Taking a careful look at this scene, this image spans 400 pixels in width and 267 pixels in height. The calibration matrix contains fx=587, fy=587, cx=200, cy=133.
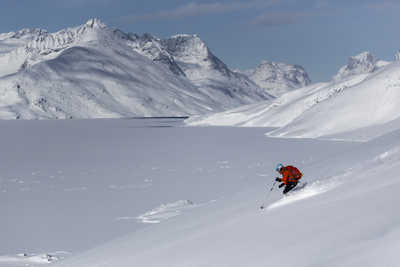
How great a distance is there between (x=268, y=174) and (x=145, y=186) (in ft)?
23.8

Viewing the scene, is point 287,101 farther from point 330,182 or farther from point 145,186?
point 330,182

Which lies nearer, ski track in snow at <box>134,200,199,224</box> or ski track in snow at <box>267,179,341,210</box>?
ski track in snow at <box>267,179,341,210</box>

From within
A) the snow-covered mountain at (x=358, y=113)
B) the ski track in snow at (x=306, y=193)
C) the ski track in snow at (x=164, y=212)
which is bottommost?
the ski track in snow at (x=306, y=193)

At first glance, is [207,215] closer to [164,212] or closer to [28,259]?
[28,259]

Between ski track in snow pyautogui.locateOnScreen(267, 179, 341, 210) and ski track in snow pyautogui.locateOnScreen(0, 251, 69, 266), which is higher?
ski track in snow pyautogui.locateOnScreen(0, 251, 69, 266)

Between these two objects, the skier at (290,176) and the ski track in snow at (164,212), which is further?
the ski track in snow at (164,212)

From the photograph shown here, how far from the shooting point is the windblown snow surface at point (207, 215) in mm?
8133

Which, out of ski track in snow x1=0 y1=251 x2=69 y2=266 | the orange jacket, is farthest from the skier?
ski track in snow x1=0 y1=251 x2=69 y2=266

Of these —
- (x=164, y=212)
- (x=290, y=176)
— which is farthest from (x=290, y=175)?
(x=164, y=212)

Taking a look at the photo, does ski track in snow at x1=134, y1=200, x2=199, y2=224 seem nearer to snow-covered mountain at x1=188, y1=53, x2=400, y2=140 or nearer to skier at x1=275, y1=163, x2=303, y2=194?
skier at x1=275, y1=163, x2=303, y2=194

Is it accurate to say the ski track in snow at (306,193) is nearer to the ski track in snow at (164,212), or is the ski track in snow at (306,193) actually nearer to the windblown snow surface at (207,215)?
the windblown snow surface at (207,215)

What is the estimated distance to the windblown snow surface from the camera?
26.7 feet

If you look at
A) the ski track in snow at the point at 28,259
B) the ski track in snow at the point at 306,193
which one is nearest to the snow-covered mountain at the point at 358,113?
the ski track in snow at the point at 306,193

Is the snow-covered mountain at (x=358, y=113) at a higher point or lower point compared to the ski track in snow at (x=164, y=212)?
higher
